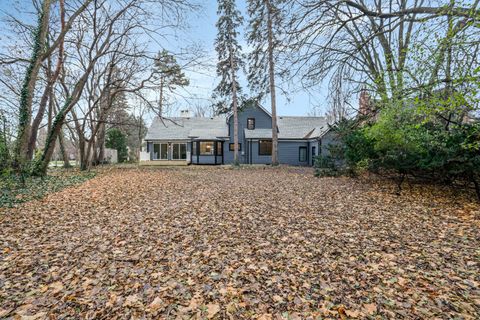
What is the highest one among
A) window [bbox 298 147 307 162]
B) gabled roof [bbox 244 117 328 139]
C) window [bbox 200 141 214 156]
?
gabled roof [bbox 244 117 328 139]

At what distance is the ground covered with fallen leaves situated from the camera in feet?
8.26

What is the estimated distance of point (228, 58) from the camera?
61.6 ft

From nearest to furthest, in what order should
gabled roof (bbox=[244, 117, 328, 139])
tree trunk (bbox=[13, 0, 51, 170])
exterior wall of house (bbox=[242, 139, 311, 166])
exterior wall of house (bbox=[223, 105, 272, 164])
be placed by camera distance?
tree trunk (bbox=[13, 0, 51, 170]), gabled roof (bbox=[244, 117, 328, 139]), exterior wall of house (bbox=[223, 105, 272, 164]), exterior wall of house (bbox=[242, 139, 311, 166])

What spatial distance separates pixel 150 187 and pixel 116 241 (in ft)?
16.1

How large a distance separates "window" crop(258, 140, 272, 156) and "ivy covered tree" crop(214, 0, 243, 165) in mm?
4013

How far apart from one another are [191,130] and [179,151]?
2526mm

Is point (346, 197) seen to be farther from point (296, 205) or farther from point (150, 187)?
point (150, 187)

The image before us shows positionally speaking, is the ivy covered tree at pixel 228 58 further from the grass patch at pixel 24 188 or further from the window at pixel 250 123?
the grass patch at pixel 24 188

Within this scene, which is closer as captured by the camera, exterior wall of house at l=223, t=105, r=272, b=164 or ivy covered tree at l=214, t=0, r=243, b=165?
ivy covered tree at l=214, t=0, r=243, b=165

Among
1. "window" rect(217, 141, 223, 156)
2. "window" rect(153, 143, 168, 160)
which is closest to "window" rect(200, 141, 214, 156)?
"window" rect(217, 141, 223, 156)

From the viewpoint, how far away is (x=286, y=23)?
7.16 meters

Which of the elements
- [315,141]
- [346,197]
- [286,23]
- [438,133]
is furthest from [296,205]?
[315,141]

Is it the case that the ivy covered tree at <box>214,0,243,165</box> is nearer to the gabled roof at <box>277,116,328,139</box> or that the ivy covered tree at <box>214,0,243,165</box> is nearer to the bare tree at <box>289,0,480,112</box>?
the gabled roof at <box>277,116,328,139</box>

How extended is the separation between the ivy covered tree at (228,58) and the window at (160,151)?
7638mm
